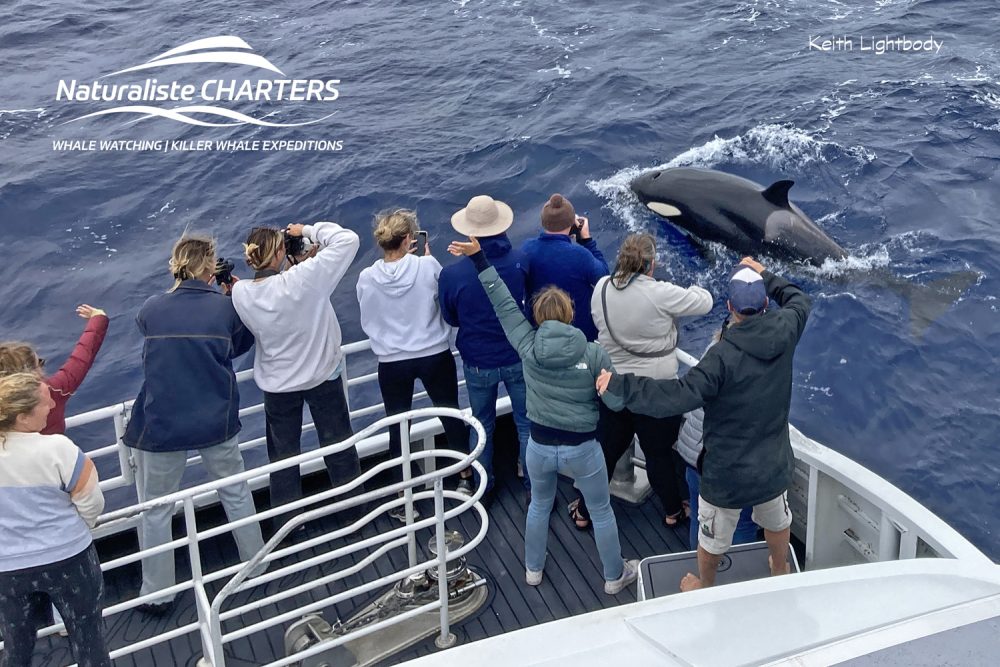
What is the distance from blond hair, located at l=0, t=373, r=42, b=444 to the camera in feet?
14.2

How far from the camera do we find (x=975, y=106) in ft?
56.0

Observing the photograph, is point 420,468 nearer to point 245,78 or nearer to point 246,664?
point 246,664

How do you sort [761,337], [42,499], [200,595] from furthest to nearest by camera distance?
[761,337] < [200,595] < [42,499]

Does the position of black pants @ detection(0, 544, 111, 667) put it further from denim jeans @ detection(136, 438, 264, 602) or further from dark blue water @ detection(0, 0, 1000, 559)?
dark blue water @ detection(0, 0, 1000, 559)

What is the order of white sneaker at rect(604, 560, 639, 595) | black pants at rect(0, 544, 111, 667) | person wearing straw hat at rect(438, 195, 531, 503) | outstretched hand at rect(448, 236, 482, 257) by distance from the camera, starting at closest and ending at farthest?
black pants at rect(0, 544, 111, 667) < outstretched hand at rect(448, 236, 482, 257) < white sneaker at rect(604, 560, 639, 595) < person wearing straw hat at rect(438, 195, 531, 503)

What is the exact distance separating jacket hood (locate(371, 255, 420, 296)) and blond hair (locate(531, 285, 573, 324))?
1258mm

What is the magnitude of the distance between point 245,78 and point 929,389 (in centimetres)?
1642

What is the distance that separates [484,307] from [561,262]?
23.8 inches

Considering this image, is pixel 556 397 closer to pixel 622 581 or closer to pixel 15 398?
pixel 622 581

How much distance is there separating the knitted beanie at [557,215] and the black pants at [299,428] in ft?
5.85

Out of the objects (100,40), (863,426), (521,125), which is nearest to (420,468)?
(863,426)

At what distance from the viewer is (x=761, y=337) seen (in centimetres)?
510

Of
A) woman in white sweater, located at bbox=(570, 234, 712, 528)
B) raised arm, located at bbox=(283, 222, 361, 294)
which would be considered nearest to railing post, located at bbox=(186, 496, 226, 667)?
raised arm, located at bbox=(283, 222, 361, 294)

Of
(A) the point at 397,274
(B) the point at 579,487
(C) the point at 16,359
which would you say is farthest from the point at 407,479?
(C) the point at 16,359
